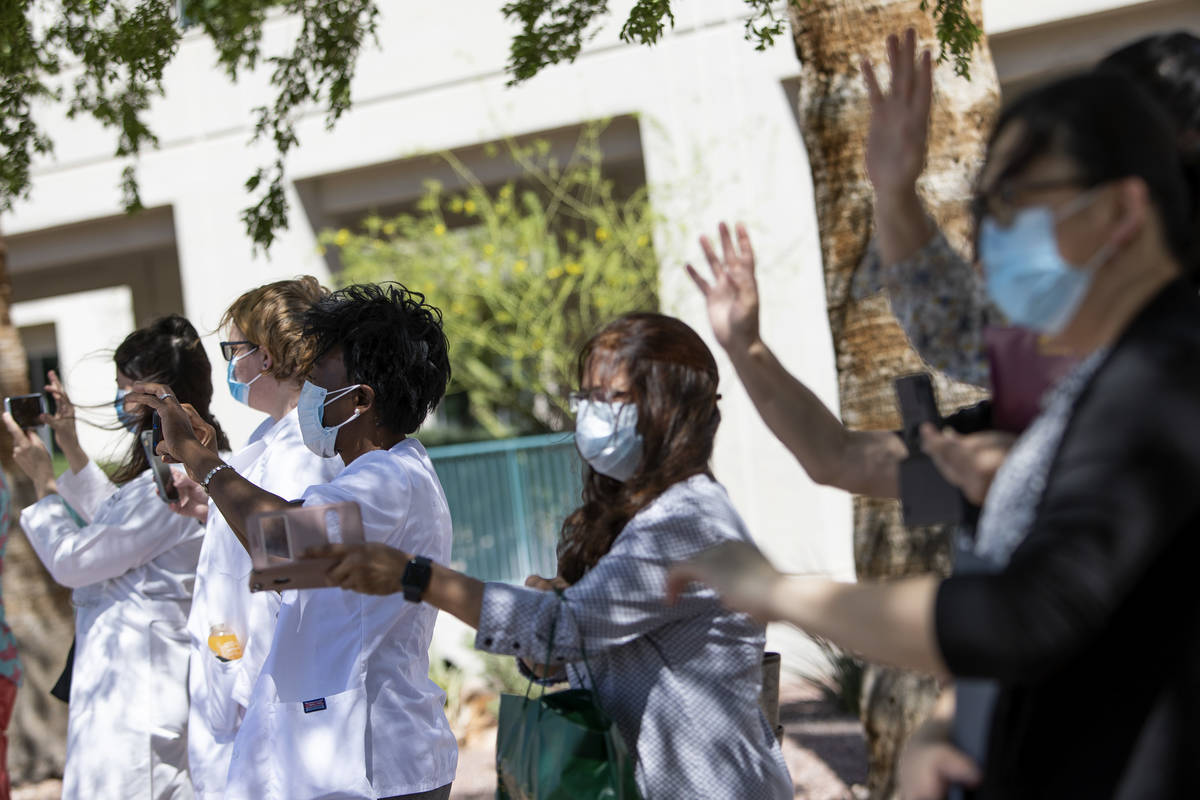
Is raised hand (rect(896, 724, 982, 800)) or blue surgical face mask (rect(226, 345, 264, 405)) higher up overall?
blue surgical face mask (rect(226, 345, 264, 405))

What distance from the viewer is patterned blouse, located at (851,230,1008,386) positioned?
2.02 meters

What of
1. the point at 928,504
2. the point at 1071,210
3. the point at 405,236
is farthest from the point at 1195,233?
the point at 405,236

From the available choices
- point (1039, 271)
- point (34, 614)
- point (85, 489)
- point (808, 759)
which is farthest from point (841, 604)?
point (34, 614)

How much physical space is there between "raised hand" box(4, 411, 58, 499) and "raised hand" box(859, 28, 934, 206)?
140 inches

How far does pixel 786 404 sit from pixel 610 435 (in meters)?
0.38

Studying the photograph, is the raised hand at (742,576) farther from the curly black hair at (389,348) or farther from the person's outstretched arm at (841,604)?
the curly black hair at (389,348)

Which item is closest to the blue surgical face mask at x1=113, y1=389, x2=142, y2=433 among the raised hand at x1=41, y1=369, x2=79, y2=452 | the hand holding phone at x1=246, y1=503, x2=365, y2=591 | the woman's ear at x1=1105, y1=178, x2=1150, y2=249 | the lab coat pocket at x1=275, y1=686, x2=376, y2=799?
the raised hand at x1=41, y1=369, x2=79, y2=452

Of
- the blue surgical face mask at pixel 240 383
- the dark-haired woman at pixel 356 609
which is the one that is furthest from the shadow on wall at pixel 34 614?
the dark-haired woman at pixel 356 609

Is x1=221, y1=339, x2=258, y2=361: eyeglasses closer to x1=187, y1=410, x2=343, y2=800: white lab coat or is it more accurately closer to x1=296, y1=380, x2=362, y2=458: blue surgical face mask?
x1=187, y1=410, x2=343, y2=800: white lab coat

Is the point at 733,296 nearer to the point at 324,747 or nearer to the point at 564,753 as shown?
the point at 564,753

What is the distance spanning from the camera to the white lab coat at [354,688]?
9.56ft

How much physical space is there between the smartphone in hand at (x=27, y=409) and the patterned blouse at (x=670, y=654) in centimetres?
285

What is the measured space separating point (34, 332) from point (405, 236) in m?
9.16

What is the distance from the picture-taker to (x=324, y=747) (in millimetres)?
2914
